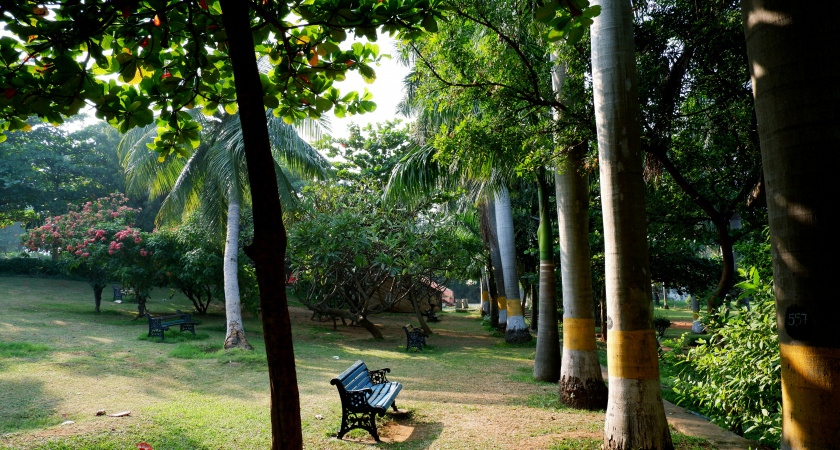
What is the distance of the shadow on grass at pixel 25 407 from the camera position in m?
6.23

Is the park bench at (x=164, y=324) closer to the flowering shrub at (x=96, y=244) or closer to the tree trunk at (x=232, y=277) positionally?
the tree trunk at (x=232, y=277)

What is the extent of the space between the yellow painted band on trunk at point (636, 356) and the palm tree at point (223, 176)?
11.3 metres

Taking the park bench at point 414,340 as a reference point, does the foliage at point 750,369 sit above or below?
above

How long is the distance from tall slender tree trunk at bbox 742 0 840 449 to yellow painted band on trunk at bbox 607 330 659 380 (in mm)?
1819

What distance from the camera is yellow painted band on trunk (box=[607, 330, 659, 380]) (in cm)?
487

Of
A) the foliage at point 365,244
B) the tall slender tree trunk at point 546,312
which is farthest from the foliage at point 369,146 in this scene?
the tall slender tree trunk at point 546,312

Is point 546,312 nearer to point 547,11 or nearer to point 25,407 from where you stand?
Result: point 547,11

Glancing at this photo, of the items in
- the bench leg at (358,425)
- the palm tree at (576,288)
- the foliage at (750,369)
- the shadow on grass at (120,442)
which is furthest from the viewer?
the palm tree at (576,288)

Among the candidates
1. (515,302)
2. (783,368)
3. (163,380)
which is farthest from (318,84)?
(515,302)

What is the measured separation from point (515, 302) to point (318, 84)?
1403 centimetres

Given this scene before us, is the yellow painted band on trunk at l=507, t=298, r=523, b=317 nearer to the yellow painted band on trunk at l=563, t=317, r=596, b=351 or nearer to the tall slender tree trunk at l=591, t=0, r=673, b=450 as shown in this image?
the yellow painted band on trunk at l=563, t=317, r=596, b=351

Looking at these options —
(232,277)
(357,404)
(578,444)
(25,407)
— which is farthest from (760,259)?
(232,277)

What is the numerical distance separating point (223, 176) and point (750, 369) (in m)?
13.2

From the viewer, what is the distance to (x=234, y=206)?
14773mm
